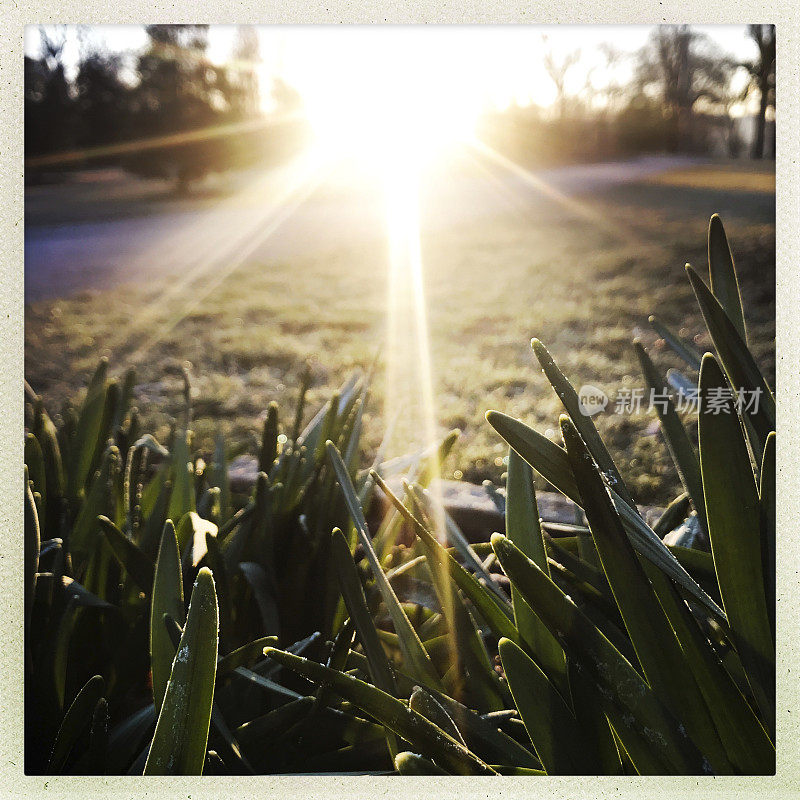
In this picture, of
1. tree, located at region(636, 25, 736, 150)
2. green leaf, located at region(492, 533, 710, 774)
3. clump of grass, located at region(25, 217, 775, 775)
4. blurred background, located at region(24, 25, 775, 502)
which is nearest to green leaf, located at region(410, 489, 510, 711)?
clump of grass, located at region(25, 217, 775, 775)

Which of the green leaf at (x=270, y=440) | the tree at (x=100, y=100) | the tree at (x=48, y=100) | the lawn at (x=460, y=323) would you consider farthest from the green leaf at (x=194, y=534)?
the lawn at (x=460, y=323)

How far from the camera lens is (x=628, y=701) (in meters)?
0.42

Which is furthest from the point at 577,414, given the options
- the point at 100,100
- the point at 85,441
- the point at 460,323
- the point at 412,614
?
the point at 460,323

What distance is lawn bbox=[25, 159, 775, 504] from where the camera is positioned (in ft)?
5.69

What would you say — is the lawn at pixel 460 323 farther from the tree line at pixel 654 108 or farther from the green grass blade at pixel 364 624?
the green grass blade at pixel 364 624

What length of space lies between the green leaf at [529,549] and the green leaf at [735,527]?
114mm

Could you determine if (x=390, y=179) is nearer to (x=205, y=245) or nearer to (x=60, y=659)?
(x=205, y=245)

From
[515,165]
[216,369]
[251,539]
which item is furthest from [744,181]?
[216,369]

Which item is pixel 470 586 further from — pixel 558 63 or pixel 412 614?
pixel 558 63

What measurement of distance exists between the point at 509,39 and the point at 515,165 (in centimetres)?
62

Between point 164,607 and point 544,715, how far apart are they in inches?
10.7

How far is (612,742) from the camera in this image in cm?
45

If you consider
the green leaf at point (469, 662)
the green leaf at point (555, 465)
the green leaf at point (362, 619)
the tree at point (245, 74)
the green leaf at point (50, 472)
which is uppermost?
the tree at point (245, 74)

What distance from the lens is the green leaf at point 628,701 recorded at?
42 centimetres
